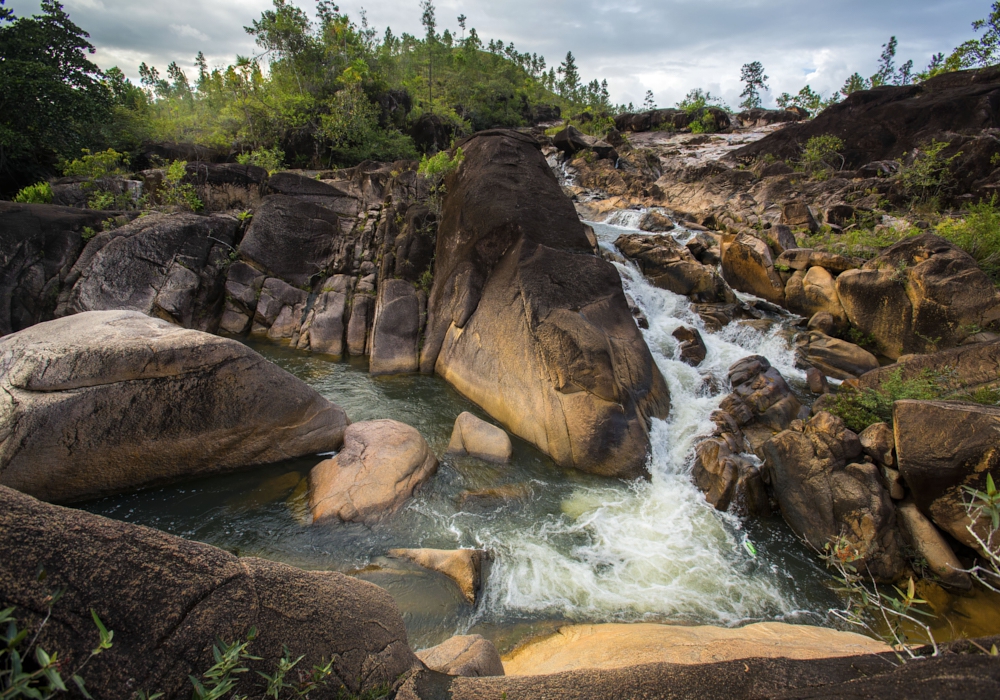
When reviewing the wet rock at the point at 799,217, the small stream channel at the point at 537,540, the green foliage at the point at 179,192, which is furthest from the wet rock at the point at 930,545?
the green foliage at the point at 179,192

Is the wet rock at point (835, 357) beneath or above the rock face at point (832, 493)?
above

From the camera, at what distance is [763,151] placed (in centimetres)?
2948

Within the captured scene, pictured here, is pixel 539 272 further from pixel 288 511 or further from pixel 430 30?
pixel 430 30

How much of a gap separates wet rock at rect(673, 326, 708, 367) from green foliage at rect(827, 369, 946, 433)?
4249 mm

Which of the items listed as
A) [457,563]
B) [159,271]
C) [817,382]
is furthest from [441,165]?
[817,382]

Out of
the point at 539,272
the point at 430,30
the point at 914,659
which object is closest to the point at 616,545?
the point at 914,659

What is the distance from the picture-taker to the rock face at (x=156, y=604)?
1.91 metres

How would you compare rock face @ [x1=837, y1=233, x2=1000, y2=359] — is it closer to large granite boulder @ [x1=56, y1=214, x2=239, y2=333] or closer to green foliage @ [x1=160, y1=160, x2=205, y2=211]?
large granite boulder @ [x1=56, y1=214, x2=239, y2=333]

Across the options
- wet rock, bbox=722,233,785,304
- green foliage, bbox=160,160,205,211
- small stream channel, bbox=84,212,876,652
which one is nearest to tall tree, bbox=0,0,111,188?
green foliage, bbox=160,160,205,211

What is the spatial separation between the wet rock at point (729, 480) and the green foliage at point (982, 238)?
10.6 metres

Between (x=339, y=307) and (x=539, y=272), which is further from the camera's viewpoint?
(x=339, y=307)

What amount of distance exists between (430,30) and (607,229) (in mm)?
39659

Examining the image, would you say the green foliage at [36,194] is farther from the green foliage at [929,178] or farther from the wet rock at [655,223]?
the green foliage at [929,178]

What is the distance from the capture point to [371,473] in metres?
7.23
